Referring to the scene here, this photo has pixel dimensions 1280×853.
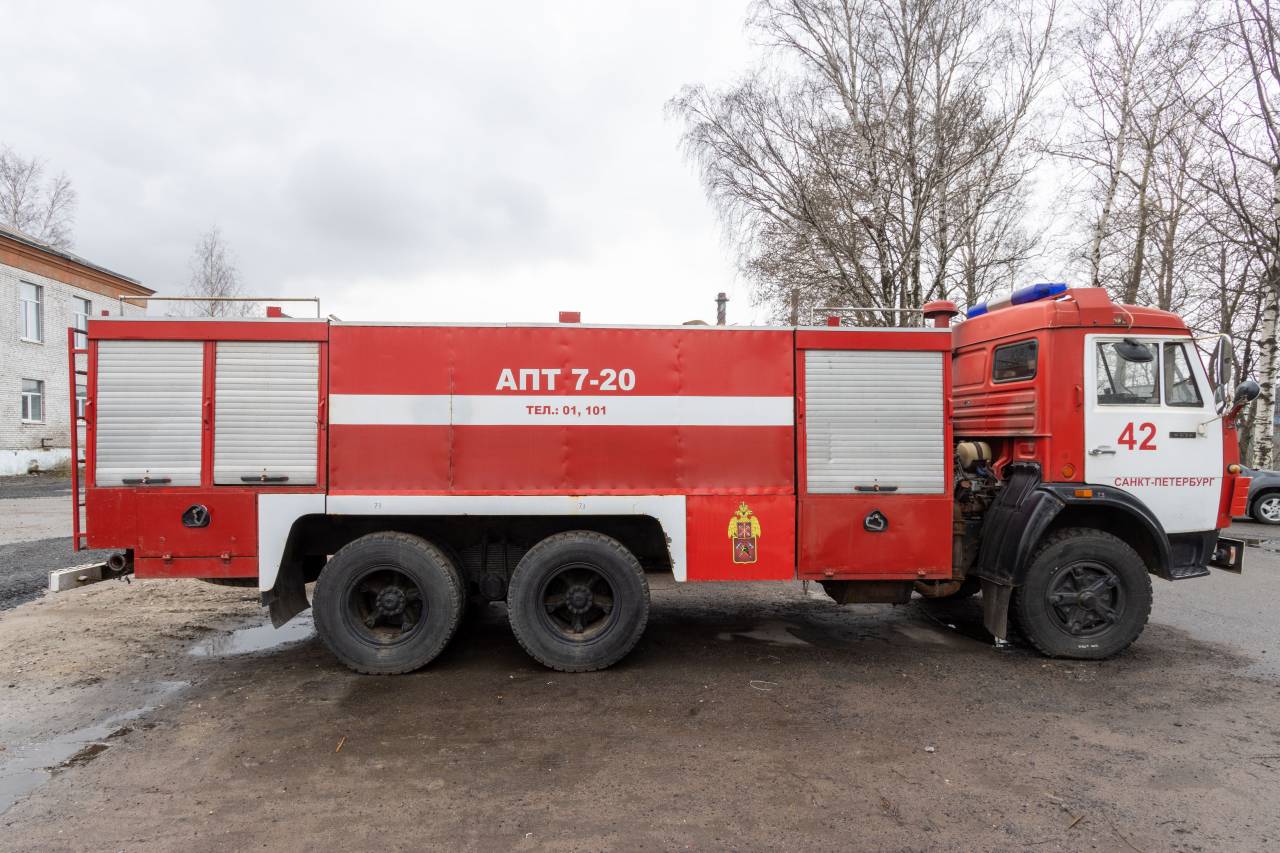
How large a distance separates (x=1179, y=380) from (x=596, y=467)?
4733 millimetres

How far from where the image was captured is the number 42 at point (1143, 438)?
17.6 feet

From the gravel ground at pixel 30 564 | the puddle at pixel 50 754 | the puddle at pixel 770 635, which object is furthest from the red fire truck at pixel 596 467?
the gravel ground at pixel 30 564

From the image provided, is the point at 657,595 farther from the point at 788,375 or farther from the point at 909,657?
the point at 788,375

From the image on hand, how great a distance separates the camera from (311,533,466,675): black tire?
4.96 metres

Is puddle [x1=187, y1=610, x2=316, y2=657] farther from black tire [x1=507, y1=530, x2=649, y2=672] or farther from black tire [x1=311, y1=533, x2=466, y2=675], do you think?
black tire [x1=507, y1=530, x2=649, y2=672]

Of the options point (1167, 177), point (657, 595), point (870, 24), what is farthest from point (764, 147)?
point (657, 595)

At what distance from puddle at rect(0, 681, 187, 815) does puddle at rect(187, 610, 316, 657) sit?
3.97 ft

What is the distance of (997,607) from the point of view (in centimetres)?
542

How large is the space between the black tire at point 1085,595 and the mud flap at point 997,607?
0.14 metres

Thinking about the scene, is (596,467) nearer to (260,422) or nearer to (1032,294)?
Result: (260,422)

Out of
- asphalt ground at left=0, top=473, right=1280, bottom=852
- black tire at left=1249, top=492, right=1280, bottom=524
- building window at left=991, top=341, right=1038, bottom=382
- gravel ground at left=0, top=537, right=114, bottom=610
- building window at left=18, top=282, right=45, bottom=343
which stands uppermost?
building window at left=18, top=282, right=45, bottom=343

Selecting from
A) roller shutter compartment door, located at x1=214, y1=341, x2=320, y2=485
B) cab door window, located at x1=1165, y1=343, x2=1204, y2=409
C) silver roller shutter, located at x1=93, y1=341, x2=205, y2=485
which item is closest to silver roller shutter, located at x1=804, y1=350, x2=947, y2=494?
cab door window, located at x1=1165, y1=343, x2=1204, y2=409

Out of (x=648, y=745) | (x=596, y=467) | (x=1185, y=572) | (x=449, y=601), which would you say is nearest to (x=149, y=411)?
(x=449, y=601)

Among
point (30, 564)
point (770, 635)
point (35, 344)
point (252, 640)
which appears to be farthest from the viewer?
point (35, 344)
